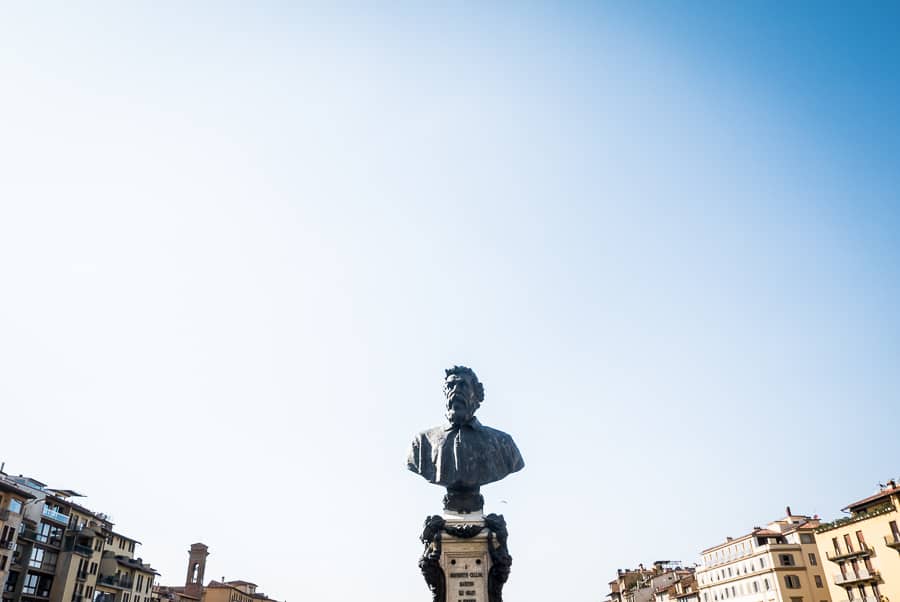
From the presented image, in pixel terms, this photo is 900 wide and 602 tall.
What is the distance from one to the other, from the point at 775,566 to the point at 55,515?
6913 centimetres

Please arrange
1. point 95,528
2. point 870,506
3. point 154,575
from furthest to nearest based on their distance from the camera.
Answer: point 154,575 → point 95,528 → point 870,506

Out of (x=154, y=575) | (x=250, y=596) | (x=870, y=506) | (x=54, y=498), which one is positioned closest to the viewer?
(x=870, y=506)

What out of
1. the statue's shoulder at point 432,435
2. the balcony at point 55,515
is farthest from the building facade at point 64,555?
the statue's shoulder at point 432,435

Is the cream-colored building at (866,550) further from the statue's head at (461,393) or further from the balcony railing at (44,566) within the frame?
the balcony railing at (44,566)

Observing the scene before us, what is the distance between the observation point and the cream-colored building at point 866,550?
48.3m

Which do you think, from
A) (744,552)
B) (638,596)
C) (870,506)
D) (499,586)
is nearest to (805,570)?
(744,552)

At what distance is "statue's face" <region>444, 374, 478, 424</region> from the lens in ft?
43.0

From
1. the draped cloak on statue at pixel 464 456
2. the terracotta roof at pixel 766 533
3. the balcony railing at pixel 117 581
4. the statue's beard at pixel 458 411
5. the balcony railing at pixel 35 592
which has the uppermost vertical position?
the terracotta roof at pixel 766 533

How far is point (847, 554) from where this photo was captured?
52625mm

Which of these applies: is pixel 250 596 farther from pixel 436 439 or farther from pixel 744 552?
pixel 436 439

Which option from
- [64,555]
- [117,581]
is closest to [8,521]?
[64,555]

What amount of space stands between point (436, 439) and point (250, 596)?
98630mm

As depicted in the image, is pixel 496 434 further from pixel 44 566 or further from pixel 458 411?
pixel 44 566

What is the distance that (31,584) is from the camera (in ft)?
175
